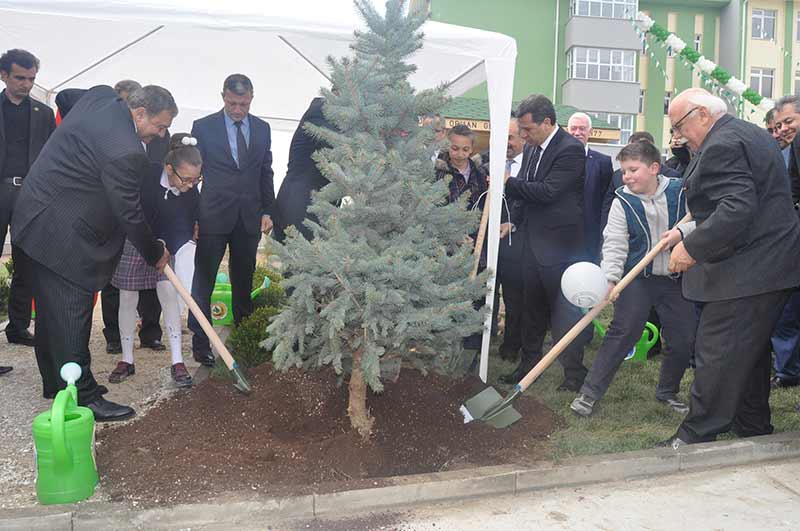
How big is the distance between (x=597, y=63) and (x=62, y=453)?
95.1 ft

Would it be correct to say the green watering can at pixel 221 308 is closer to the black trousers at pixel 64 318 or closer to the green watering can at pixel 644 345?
the black trousers at pixel 64 318

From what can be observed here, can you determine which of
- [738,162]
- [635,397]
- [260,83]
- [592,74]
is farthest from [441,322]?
[592,74]

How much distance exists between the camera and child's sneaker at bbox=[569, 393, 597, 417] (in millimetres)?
4324

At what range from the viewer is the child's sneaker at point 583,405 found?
432 cm

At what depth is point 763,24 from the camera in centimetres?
3092

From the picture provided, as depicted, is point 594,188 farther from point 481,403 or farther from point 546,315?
point 481,403

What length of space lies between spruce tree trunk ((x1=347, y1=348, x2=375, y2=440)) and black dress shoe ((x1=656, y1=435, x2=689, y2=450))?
5.20 feet

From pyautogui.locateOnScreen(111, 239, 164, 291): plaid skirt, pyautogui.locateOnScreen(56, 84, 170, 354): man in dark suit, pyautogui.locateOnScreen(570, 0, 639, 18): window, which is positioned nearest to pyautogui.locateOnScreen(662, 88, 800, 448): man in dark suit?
pyautogui.locateOnScreen(111, 239, 164, 291): plaid skirt

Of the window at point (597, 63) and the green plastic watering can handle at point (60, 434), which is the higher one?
the window at point (597, 63)

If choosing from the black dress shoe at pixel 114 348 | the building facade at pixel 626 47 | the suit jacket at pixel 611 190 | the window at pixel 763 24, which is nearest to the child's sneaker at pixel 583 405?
the suit jacket at pixel 611 190

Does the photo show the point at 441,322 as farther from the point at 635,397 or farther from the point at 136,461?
the point at 635,397

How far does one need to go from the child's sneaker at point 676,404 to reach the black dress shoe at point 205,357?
327 centimetres

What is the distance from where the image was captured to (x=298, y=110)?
8.45 meters

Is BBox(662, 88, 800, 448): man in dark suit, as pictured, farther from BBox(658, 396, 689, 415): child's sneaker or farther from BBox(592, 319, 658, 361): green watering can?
BBox(592, 319, 658, 361): green watering can
